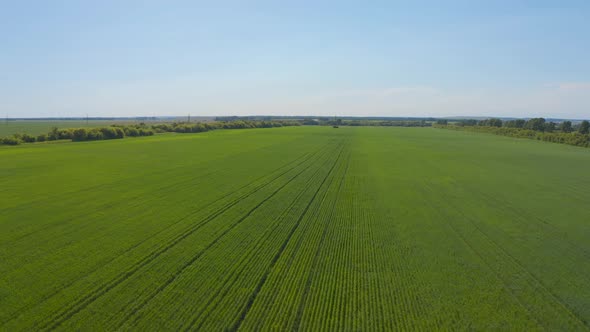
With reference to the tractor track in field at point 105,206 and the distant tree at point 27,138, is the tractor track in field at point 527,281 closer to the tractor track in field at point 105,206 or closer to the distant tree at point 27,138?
the tractor track in field at point 105,206

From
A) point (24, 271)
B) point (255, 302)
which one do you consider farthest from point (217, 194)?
point (255, 302)

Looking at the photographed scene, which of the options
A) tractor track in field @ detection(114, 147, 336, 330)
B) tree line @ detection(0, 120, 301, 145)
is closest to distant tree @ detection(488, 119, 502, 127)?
tree line @ detection(0, 120, 301, 145)

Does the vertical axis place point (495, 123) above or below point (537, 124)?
above

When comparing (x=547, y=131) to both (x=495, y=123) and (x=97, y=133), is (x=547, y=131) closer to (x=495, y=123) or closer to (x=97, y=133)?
(x=495, y=123)

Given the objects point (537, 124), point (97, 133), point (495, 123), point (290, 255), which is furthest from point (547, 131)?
point (97, 133)

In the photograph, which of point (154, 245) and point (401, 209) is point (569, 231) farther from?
point (154, 245)

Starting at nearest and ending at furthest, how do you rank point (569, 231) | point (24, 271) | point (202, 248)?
point (24, 271) → point (202, 248) → point (569, 231)

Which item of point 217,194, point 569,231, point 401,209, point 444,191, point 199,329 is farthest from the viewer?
point 444,191

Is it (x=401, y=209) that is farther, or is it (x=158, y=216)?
(x=401, y=209)

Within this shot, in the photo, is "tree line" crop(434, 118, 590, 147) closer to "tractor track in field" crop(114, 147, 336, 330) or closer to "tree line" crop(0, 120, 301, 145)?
"tractor track in field" crop(114, 147, 336, 330)
